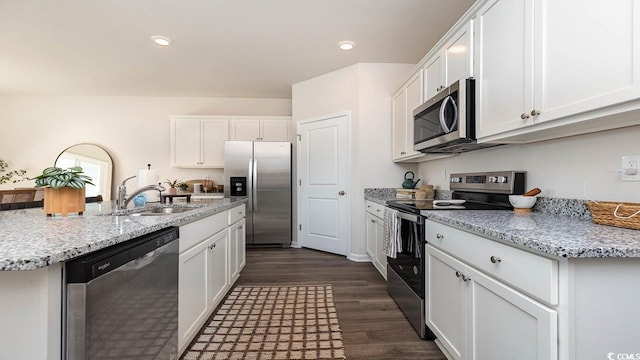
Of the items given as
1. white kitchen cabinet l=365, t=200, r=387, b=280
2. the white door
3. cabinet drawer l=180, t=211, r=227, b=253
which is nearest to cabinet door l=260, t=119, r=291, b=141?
the white door

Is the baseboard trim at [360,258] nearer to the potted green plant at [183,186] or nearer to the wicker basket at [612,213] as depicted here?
the wicker basket at [612,213]

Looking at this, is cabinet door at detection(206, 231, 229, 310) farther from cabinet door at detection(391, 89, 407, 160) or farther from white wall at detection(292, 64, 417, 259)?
cabinet door at detection(391, 89, 407, 160)

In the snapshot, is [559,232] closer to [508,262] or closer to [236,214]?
[508,262]

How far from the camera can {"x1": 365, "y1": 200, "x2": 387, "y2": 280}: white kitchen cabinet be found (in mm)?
2975

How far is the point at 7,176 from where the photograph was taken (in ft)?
16.9

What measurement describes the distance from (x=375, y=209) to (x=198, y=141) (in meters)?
3.44

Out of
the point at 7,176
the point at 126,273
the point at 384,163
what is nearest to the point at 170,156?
the point at 7,176

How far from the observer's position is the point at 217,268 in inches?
88.1

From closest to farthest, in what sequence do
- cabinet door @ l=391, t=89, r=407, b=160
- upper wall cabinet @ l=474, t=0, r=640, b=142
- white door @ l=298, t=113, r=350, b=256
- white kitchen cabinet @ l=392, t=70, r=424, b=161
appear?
upper wall cabinet @ l=474, t=0, r=640, b=142, white kitchen cabinet @ l=392, t=70, r=424, b=161, cabinet door @ l=391, t=89, r=407, b=160, white door @ l=298, t=113, r=350, b=256

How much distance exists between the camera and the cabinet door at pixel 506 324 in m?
0.95

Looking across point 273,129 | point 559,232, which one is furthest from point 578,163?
point 273,129

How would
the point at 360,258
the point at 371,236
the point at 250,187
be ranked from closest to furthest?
the point at 371,236 → the point at 360,258 → the point at 250,187

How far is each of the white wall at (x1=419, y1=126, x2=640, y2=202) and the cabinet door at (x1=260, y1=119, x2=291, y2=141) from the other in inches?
141

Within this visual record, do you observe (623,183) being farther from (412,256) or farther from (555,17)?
(412,256)
